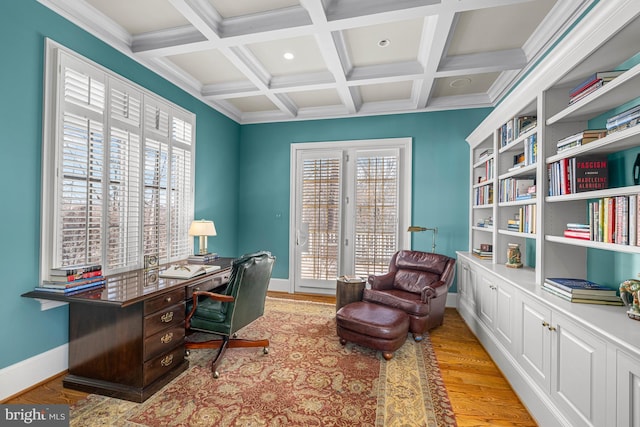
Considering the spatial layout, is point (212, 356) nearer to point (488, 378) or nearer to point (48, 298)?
point (48, 298)

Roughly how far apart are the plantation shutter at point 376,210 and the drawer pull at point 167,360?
2.94m

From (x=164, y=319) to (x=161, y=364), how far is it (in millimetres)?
330

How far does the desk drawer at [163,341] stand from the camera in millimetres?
2156

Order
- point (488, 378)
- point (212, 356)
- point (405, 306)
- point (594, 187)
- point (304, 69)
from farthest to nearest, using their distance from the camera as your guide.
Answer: point (304, 69) < point (405, 306) < point (212, 356) < point (488, 378) < point (594, 187)

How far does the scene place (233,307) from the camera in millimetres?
2539

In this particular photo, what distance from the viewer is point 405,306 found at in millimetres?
3145

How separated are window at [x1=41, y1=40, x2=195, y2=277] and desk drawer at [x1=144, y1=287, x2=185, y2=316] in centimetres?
87

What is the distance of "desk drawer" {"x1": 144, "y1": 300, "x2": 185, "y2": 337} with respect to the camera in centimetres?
217

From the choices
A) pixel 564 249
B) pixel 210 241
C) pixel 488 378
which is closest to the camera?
pixel 564 249

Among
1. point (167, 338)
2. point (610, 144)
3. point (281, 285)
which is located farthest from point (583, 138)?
point (281, 285)

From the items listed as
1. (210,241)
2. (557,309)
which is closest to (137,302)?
(210,241)

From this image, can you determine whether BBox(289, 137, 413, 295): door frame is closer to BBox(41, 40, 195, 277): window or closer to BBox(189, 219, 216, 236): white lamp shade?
BBox(189, 219, 216, 236): white lamp shade

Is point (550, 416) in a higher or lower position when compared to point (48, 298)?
lower

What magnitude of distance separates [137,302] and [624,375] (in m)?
2.69
